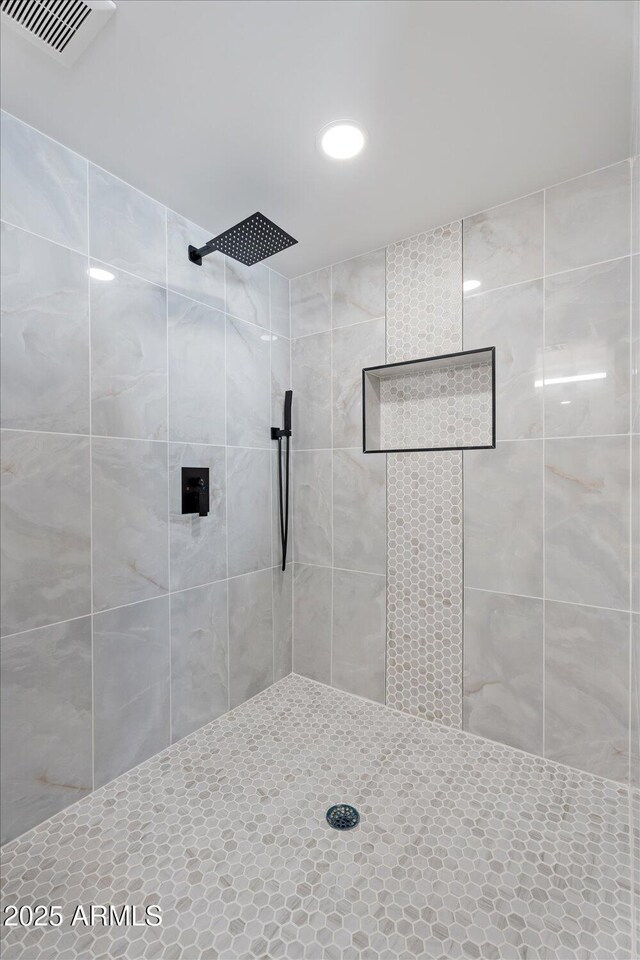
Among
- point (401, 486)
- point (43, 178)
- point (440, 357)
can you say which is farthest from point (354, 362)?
point (43, 178)

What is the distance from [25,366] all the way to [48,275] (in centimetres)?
30

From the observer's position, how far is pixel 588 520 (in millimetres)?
1503

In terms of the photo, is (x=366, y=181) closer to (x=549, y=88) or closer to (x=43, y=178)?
(x=549, y=88)

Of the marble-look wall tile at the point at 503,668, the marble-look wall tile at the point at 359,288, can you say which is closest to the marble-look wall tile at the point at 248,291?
the marble-look wall tile at the point at 359,288

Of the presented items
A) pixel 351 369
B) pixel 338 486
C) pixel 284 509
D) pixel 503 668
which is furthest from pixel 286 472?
pixel 503 668

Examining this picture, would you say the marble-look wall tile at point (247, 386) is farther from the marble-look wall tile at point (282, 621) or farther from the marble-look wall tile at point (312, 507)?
the marble-look wall tile at point (282, 621)

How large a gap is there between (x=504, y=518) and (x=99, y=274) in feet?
5.53

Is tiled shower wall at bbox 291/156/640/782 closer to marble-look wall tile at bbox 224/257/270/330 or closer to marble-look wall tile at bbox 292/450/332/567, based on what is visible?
marble-look wall tile at bbox 292/450/332/567

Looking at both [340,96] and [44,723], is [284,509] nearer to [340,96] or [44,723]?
[44,723]

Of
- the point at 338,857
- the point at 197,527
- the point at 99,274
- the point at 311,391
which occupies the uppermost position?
the point at 99,274

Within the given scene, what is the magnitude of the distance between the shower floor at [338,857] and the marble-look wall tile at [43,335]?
1217 mm

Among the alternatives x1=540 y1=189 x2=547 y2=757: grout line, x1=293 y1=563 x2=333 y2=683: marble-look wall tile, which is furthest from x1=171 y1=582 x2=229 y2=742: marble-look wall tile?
x1=540 y1=189 x2=547 y2=757: grout line

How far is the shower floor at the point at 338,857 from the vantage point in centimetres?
98

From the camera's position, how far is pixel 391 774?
151cm
